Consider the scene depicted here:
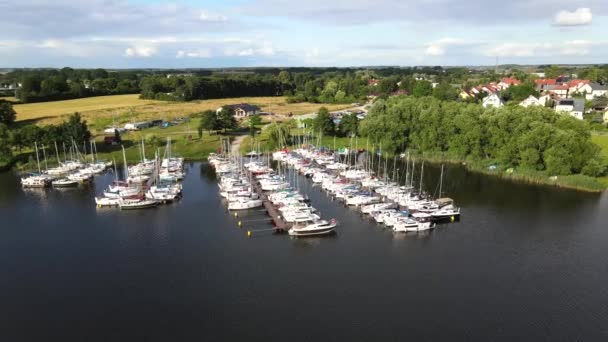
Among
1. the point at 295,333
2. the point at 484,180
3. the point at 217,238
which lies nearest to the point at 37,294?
the point at 217,238

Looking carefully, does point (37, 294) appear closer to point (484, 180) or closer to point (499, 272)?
point (499, 272)

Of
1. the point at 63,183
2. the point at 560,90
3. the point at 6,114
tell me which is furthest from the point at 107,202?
the point at 560,90

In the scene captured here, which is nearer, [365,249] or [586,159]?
[365,249]

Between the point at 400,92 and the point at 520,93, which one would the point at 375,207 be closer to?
the point at 520,93

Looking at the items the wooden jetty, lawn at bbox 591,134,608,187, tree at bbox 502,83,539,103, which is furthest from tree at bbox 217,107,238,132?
tree at bbox 502,83,539,103

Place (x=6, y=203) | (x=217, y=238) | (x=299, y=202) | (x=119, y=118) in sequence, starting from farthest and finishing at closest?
(x=119, y=118) → (x=6, y=203) → (x=299, y=202) → (x=217, y=238)

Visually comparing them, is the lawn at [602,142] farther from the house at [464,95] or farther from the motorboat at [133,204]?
the motorboat at [133,204]
